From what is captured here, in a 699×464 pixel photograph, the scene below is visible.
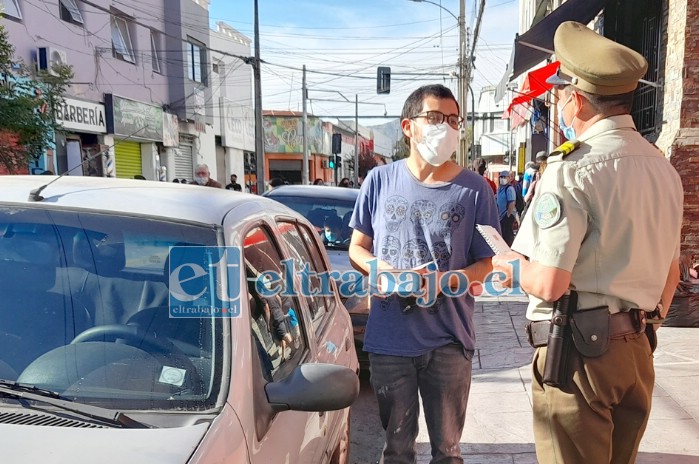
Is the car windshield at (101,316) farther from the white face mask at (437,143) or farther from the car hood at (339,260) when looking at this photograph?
the car hood at (339,260)

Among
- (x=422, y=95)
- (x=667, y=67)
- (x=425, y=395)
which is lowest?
(x=425, y=395)

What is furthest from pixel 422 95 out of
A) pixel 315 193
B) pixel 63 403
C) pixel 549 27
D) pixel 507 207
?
pixel 507 207

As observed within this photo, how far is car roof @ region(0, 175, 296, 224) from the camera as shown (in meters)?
1.88

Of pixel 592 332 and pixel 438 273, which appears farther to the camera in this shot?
pixel 438 273

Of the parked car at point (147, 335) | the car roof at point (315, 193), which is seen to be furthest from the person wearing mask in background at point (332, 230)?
the parked car at point (147, 335)

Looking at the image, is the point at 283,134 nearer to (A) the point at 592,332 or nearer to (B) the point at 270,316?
(B) the point at 270,316

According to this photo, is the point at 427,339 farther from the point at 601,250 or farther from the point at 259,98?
the point at 259,98

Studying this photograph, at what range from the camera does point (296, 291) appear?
2424mm

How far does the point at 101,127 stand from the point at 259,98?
4.35m

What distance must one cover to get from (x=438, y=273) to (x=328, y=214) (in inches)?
151

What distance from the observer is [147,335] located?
1746mm

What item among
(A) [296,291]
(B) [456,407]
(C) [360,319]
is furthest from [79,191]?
(C) [360,319]

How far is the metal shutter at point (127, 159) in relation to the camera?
15.7 metres

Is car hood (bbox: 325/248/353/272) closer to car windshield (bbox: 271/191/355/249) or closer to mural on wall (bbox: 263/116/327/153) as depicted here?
car windshield (bbox: 271/191/355/249)
